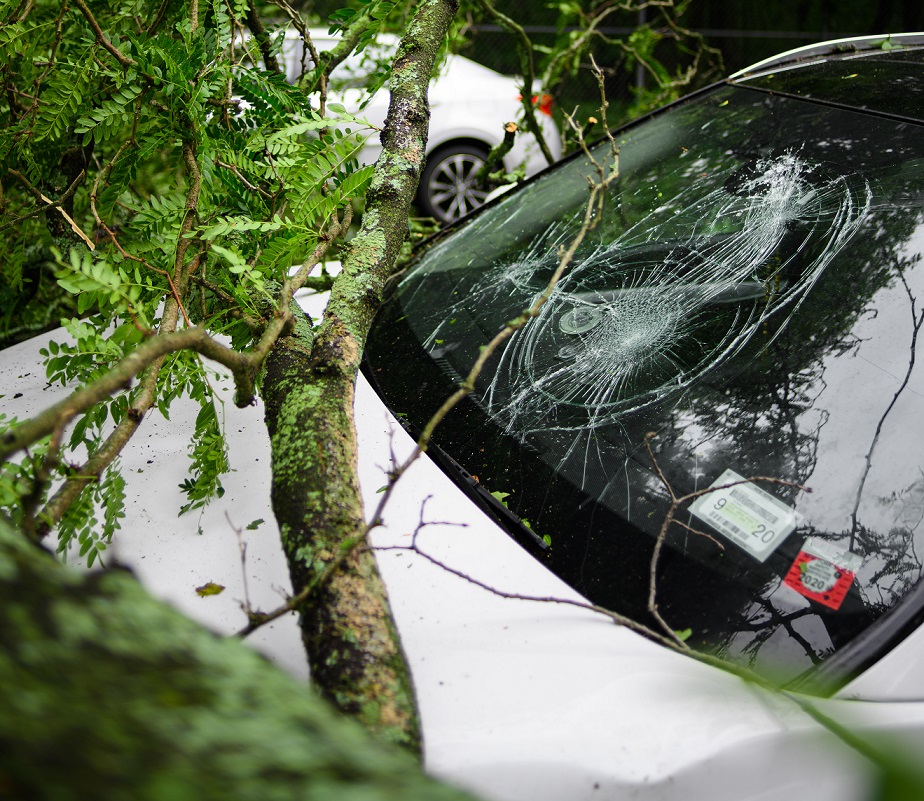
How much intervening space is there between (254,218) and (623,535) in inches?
46.3

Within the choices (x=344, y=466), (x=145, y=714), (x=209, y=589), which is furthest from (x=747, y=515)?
(x=145, y=714)

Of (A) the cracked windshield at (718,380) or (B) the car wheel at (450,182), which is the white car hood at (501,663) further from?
(B) the car wheel at (450,182)

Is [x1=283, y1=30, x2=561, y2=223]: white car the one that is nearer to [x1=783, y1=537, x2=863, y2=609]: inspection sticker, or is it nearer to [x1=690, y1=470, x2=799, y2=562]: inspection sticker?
[x1=690, y1=470, x2=799, y2=562]: inspection sticker

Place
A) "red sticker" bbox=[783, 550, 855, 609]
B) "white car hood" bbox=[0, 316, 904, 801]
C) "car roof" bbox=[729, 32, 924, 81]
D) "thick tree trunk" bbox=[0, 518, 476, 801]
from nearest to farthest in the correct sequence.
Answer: "thick tree trunk" bbox=[0, 518, 476, 801], "white car hood" bbox=[0, 316, 904, 801], "red sticker" bbox=[783, 550, 855, 609], "car roof" bbox=[729, 32, 924, 81]

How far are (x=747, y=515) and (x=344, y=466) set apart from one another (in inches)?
27.3

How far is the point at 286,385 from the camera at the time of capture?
1.59m

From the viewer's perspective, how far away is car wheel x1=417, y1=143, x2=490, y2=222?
5531mm

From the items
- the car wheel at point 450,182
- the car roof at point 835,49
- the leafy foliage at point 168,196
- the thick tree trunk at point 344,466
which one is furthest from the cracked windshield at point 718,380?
the car wheel at point 450,182

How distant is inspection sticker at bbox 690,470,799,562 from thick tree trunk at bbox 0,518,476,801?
0.89 meters

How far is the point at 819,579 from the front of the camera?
4.12 feet

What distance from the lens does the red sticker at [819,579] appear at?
1.24 meters

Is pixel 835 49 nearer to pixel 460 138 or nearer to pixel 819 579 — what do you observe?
pixel 819 579

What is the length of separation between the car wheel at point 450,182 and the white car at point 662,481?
3486 millimetres

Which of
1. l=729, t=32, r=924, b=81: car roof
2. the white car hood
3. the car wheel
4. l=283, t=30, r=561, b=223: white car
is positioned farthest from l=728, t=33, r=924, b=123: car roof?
the car wheel
